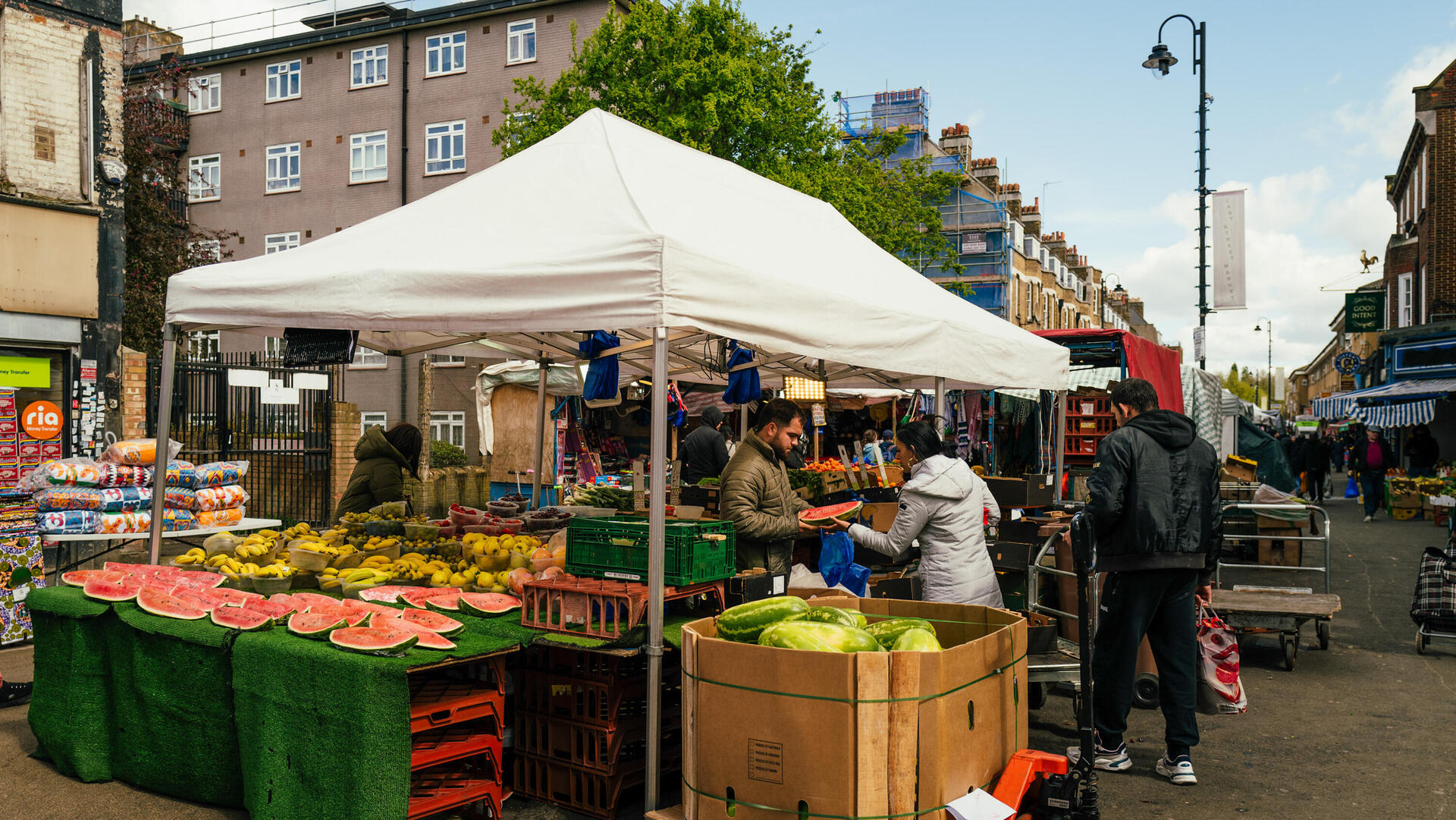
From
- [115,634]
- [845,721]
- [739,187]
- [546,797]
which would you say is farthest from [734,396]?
[845,721]

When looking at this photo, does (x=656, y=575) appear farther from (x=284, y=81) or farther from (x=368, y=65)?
(x=284, y=81)

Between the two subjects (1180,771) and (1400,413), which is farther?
(1400,413)

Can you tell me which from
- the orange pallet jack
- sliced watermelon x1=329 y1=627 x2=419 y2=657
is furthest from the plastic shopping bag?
sliced watermelon x1=329 y1=627 x2=419 y2=657

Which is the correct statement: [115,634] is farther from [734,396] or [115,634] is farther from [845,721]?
[734,396]

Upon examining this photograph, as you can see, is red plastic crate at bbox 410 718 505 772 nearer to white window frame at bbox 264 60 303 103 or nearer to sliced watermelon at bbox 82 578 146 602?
sliced watermelon at bbox 82 578 146 602

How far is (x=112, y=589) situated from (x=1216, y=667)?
7204mm

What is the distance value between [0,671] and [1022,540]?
7.91m

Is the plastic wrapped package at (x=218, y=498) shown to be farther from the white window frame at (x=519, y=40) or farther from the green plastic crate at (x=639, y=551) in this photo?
the white window frame at (x=519, y=40)

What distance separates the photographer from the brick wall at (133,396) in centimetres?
1297

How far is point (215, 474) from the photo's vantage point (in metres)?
9.31

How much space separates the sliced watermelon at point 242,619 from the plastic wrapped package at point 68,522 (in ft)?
13.6

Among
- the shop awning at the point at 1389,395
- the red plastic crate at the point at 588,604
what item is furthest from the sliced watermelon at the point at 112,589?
the shop awning at the point at 1389,395

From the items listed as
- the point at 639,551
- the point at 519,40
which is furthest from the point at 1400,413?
the point at 639,551

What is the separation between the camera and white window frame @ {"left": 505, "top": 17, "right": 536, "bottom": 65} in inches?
1144
